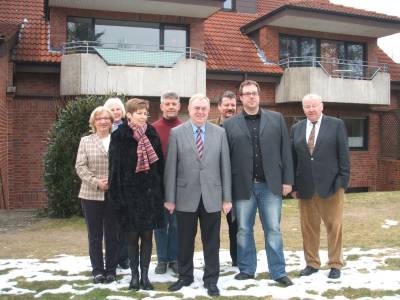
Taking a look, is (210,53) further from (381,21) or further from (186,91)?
(381,21)

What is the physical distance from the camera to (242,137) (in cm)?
504

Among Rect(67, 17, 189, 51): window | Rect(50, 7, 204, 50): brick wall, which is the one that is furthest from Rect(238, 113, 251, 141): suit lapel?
Rect(50, 7, 204, 50): brick wall

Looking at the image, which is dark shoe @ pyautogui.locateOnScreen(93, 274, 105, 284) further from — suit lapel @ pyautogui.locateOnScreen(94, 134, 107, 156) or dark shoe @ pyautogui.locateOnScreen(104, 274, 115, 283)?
suit lapel @ pyautogui.locateOnScreen(94, 134, 107, 156)

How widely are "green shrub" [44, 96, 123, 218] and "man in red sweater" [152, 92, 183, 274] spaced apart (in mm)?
4956

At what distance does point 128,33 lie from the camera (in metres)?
15.0

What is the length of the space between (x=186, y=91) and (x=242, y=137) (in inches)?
385

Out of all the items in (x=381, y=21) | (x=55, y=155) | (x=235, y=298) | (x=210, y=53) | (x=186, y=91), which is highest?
(x=381, y=21)

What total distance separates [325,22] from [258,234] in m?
11.1

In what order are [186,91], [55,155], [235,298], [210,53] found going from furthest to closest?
1. [210,53]
2. [186,91]
3. [55,155]
4. [235,298]

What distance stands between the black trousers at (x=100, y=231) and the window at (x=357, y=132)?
15.0 m

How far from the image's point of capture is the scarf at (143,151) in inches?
184

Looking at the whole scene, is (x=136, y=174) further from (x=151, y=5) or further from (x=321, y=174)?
(x=151, y=5)

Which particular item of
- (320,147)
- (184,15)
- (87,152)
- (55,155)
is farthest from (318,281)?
(184,15)

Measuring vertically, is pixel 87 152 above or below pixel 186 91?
below
